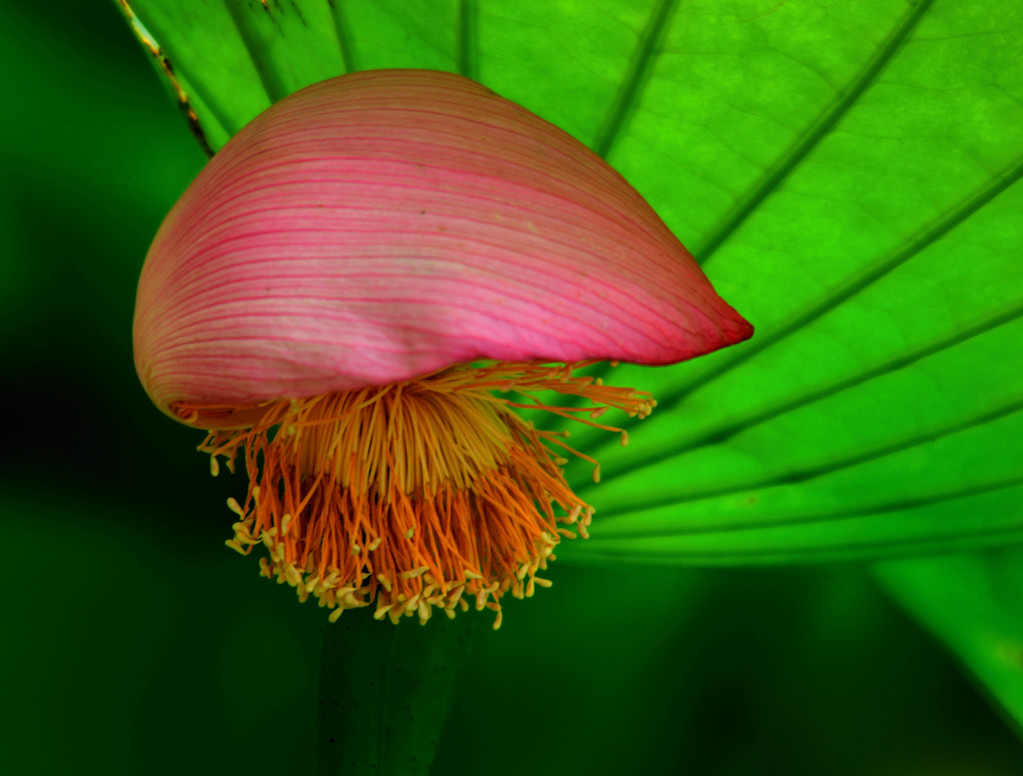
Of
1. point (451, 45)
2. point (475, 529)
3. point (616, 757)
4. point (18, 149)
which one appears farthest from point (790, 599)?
point (18, 149)

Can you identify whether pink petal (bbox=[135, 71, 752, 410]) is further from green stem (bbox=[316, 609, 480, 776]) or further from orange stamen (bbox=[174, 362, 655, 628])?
green stem (bbox=[316, 609, 480, 776])

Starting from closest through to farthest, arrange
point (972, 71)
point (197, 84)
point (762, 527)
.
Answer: point (972, 71) → point (197, 84) → point (762, 527)

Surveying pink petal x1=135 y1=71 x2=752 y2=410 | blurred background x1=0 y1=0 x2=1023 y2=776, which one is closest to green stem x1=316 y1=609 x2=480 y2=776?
blurred background x1=0 y1=0 x2=1023 y2=776

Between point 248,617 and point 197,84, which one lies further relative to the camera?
point 248,617

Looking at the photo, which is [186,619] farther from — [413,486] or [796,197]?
[796,197]

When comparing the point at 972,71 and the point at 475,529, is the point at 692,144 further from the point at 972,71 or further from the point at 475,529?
the point at 475,529

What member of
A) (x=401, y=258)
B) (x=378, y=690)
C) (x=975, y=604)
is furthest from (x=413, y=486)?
(x=975, y=604)

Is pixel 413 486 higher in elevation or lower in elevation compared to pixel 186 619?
higher
